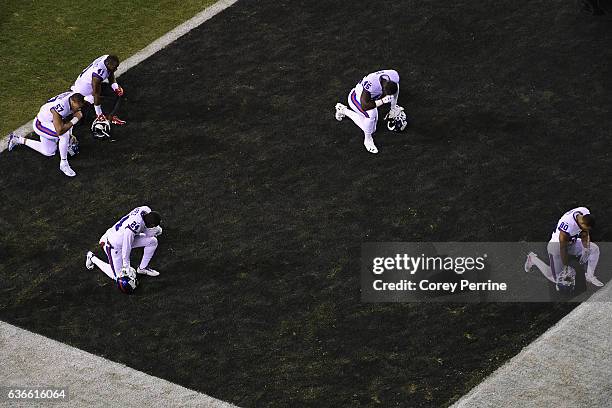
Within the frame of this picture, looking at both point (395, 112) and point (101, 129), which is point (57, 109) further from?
point (395, 112)

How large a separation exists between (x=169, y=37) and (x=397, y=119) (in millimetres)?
5902

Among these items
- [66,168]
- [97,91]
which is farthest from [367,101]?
[66,168]

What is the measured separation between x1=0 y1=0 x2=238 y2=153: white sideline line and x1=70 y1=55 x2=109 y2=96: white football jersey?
1.33 meters

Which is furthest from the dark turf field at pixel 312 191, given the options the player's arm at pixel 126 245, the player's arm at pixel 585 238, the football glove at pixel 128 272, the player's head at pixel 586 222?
the player's head at pixel 586 222

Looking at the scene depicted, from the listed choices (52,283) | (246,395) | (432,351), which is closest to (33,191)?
(52,283)

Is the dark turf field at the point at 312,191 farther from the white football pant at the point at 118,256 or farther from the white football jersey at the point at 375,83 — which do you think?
the white football jersey at the point at 375,83

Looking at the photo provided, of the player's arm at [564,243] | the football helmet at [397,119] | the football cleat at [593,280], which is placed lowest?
the football cleat at [593,280]

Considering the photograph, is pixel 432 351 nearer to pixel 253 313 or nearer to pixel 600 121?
pixel 253 313

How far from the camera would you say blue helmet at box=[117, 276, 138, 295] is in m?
14.8

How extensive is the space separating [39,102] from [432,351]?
388 inches

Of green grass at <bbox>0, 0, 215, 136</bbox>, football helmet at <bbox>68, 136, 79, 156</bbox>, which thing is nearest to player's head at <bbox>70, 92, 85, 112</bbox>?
football helmet at <bbox>68, 136, 79, 156</bbox>

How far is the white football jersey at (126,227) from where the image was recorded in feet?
48.9

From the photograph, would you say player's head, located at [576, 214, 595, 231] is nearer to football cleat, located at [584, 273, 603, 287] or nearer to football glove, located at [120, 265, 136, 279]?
football cleat, located at [584, 273, 603, 287]

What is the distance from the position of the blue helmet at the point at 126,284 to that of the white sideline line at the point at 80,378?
3.83 ft
